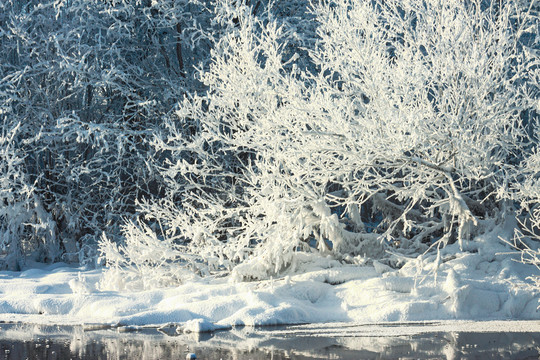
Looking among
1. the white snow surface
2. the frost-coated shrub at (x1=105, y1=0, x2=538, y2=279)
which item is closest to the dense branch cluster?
the frost-coated shrub at (x1=105, y1=0, x2=538, y2=279)

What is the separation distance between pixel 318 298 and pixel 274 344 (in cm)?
222

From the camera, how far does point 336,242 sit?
1144 centimetres

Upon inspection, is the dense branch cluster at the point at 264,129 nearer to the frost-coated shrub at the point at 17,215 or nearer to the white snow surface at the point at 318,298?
the frost-coated shrub at the point at 17,215

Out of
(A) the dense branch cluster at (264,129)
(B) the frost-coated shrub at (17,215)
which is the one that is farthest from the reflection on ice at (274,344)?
(B) the frost-coated shrub at (17,215)

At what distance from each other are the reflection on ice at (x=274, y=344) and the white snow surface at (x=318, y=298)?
424mm

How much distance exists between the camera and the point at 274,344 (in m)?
8.07

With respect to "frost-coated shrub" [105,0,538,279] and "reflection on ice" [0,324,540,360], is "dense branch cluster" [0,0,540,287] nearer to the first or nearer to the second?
"frost-coated shrub" [105,0,538,279]

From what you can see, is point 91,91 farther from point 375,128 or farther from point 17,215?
point 375,128

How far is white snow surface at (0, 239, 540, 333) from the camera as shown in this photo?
9383mm

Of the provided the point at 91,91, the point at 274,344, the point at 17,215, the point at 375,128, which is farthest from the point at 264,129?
the point at 17,215

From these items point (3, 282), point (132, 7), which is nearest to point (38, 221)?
point (3, 282)

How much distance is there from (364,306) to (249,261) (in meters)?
1.97

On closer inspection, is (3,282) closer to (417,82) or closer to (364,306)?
(364,306)

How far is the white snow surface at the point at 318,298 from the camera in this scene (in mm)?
9383
